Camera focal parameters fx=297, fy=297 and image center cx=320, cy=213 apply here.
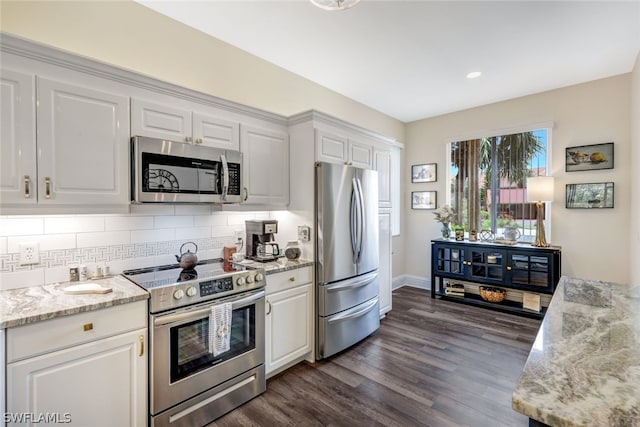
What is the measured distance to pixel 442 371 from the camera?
2.56 metres

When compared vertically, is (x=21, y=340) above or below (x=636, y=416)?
below

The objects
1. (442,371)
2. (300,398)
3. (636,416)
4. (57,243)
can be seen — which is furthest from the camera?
(442,371)

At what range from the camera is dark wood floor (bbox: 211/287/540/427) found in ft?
6.61

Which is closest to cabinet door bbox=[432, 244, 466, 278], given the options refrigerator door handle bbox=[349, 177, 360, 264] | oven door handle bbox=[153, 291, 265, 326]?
refrigerator door handle bbox=[349, 177, 360, 264]

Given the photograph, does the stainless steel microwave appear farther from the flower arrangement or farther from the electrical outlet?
the flower arrangement

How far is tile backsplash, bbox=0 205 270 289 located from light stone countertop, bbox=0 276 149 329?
133mm

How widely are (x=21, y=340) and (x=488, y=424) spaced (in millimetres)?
2645

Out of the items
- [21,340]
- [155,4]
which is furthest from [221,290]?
[155,4]

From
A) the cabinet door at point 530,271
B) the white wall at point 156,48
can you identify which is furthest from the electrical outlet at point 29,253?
the cabinet door at point 530,271

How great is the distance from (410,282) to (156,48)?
4.80 m

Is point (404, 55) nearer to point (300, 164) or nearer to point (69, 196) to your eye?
point (300, 164)

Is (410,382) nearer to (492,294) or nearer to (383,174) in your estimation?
(383,174)

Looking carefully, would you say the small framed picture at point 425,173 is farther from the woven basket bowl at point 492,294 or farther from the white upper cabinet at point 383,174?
the woven basket bowl at point 492,294

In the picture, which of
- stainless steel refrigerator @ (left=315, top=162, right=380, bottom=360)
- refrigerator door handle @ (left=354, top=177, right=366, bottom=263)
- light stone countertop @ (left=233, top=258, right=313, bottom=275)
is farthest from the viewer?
refrigerator door handle @ (left=354, top=177, right=366, bottom=263)
